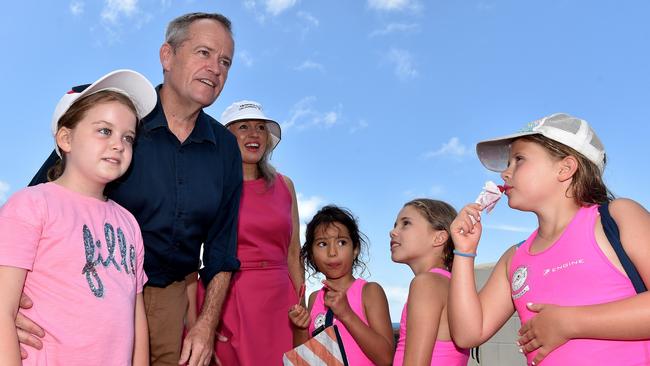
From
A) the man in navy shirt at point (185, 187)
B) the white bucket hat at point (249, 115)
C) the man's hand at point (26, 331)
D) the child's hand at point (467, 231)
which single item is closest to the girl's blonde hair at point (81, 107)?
the man in navy shirt at point (185, 187)

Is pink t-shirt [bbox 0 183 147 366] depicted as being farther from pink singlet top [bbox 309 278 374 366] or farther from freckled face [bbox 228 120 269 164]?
freckled face [bbox 228 120 269 164]

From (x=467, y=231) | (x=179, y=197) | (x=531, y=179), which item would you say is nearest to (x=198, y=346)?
(x=179, y=197)

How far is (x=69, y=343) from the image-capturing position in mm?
2477

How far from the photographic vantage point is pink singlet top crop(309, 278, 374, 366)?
429 cm

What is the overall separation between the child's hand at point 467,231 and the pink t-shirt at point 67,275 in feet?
5.26

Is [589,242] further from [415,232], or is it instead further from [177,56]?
[177,56]

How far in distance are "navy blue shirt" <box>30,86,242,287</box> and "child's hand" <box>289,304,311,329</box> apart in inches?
27.5

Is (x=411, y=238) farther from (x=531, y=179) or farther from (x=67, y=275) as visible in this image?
(x=67, y=275)

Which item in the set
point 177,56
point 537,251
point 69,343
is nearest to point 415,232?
point 537,251

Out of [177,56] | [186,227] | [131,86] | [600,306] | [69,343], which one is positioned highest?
[177,56]

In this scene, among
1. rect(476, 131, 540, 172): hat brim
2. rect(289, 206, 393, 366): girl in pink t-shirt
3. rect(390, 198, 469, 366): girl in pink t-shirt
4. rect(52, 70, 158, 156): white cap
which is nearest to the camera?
rect(52, 70, 158, 156): white cap

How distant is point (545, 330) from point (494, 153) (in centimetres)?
111

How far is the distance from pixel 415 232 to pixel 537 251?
1463 millimetres

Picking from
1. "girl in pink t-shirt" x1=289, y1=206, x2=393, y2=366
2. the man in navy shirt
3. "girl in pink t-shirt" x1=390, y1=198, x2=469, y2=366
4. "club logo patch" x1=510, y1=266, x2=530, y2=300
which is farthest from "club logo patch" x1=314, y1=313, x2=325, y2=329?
"club logo patch" x1=510, y1=266, x2=530, y2=300
